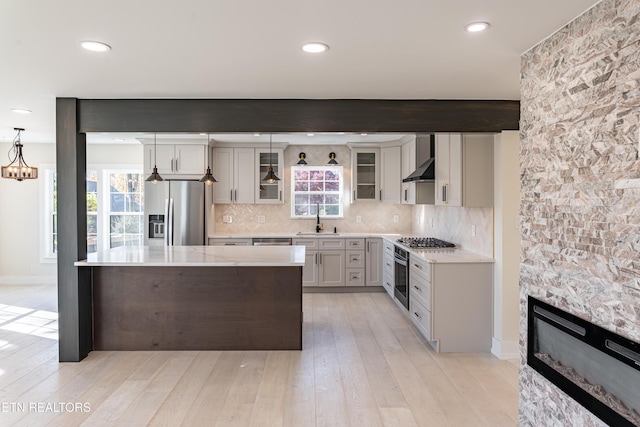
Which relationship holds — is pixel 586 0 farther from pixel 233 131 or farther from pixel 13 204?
pixel 13 204

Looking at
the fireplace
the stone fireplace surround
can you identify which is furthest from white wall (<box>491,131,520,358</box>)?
the fireplace

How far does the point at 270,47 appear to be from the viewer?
257 cm

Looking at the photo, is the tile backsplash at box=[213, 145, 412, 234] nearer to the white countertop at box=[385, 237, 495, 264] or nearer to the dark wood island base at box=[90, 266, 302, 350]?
the white countertop at box=[385, 237, 495, 264]

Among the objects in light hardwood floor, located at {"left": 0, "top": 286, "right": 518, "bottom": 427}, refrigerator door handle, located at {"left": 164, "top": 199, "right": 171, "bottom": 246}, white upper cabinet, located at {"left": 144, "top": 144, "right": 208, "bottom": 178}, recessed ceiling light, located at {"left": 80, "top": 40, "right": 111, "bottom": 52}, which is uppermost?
recessed ceiling light, located at {"left": 80, "top": 40, "right": 111, "bottom": 52}

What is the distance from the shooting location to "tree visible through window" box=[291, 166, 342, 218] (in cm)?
729

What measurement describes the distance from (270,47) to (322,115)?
126 centimetres

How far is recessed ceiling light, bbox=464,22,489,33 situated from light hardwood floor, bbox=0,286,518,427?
2362mm

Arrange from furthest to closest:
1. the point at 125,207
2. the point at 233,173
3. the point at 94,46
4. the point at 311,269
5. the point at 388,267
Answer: the point at 125,207, the point at 233,173, the point at 311,269, the point at 388,267, the point at 94,46

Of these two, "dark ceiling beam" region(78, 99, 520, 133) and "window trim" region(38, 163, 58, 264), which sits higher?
"dark ceiling beam" region(78, 99, 520, 133)

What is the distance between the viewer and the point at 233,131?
3.82 metres

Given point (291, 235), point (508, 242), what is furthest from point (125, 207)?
point (508, 242)

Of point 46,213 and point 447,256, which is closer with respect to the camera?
point 447,256

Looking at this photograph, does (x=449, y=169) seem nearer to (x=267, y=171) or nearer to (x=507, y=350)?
(x=507, y=350)

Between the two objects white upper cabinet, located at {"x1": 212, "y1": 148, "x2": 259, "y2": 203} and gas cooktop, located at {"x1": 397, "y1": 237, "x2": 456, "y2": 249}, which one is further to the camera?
white upper cabinet, located at {"x1": 212, "y1": 148, "x2": 259, "y2": 203}
